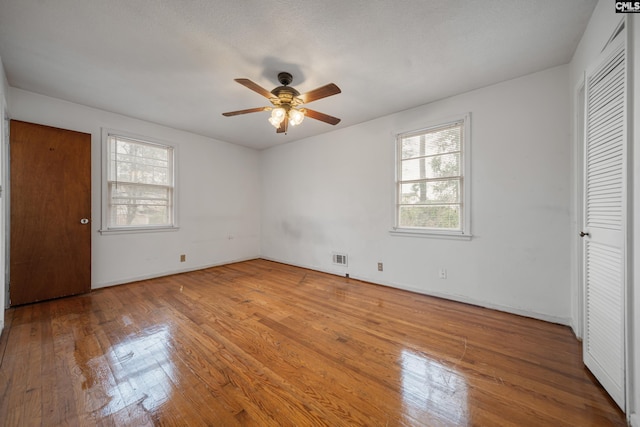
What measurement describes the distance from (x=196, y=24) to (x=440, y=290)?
3752 millimetres

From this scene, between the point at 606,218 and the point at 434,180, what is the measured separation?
1730 millimetres

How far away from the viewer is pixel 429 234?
10.3 feet

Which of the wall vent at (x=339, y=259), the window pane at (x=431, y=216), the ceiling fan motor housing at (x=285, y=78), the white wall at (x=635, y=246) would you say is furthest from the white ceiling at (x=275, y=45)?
the wall vent at (x=339, y=259)

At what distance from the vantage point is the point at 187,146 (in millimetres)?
4324

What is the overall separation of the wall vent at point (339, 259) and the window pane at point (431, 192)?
1.37m

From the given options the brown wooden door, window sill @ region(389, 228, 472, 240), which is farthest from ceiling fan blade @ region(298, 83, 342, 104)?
the brown wooden door

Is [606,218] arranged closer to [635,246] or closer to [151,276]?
[635,246]

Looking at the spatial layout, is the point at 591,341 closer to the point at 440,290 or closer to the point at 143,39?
the point at 440,290

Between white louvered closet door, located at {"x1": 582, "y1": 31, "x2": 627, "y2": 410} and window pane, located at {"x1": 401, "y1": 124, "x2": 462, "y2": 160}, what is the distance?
1.30 meters

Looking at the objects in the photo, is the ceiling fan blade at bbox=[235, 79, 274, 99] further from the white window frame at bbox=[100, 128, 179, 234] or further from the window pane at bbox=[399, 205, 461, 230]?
the white window frame at bbox=[100, 128, 179, 234]

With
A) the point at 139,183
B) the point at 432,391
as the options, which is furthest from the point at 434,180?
the point at 139,183

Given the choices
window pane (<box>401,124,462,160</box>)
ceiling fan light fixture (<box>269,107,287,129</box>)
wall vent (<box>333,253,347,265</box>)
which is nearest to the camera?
ceiling fan light fixture (<box>269,107,287,129</box>)

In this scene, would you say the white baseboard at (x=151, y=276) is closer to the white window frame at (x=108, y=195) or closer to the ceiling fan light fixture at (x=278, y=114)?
the white window frame at (x=108, y=195)

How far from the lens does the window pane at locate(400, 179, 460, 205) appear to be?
3000mm
